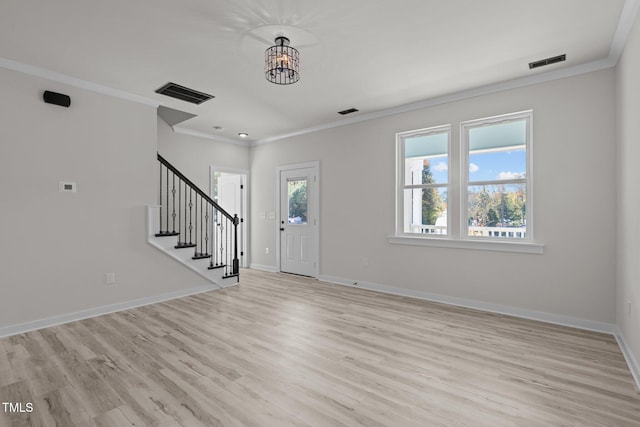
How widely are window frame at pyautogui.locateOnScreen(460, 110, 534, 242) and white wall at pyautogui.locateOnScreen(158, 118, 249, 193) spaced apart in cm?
462

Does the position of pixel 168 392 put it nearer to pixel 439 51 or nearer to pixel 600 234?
pixel 439 51

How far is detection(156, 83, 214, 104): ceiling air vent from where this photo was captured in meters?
4.14

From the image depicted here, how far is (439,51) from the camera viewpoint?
325 centimetres

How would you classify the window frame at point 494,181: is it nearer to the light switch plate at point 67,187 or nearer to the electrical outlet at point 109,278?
the electrical outlet at point 109,278

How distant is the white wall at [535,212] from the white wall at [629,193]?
0.23m

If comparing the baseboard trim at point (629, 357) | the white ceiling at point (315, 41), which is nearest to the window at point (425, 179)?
the white ceiling at point (315, 41)

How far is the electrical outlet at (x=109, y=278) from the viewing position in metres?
4.12

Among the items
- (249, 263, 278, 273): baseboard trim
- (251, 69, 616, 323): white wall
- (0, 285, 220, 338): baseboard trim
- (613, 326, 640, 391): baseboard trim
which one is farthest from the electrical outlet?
(613, 326, 640, 391): baseboard trim

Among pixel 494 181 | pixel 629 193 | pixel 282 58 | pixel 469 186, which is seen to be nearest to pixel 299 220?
pixel 469 186

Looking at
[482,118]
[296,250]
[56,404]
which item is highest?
[482,118]

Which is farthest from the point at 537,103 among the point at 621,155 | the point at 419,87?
the point at 419,87

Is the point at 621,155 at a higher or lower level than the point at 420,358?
higher

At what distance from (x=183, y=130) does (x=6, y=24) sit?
11.1 ft

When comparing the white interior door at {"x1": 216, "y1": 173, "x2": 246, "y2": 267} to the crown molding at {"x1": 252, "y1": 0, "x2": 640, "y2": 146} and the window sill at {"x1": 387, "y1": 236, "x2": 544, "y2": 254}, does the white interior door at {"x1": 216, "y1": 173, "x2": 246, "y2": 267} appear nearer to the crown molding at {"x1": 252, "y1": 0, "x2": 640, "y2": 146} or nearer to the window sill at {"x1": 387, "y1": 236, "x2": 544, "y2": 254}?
the crown molding at {"x1": 252, "y1": 0, "x2": 640, "y2": 146}
